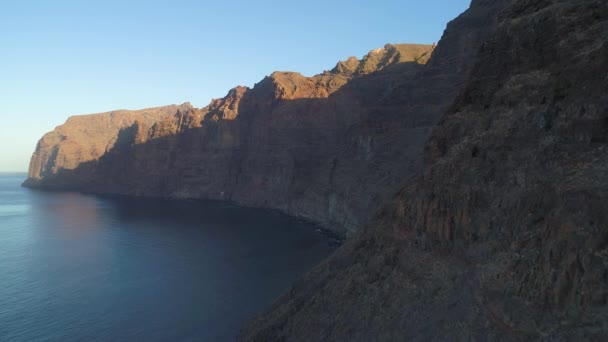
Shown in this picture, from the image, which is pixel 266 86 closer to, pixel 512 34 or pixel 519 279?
pixel 512 34

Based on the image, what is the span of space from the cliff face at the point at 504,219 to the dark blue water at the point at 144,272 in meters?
Result: 20.3

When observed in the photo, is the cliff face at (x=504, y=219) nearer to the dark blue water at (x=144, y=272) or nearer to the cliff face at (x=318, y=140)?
the dark blue water at (x=144, y=272)

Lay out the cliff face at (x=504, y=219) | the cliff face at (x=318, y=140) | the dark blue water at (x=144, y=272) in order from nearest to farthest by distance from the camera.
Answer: the cliff face at (x=504, y=219)
the dark blue water at (x=144, y=272)
the cliff face at (x=318, y=140)

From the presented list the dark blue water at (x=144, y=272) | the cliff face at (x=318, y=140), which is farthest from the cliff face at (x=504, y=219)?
the cliff face at (x=318, y=140)

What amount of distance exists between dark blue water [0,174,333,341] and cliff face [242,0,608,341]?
66.6ft

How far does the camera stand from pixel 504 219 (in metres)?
24.7

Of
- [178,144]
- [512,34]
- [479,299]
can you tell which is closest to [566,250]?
[479,299]

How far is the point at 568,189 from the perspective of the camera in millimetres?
21188

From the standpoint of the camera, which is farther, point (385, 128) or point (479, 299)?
point (385, 128)

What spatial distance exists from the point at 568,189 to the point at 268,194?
138m

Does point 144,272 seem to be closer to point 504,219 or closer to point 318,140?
point 504,219

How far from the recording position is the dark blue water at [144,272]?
51250 millimetres

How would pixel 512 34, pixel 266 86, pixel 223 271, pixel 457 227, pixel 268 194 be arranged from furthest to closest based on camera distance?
pixel 266 86 → pixel 268 194 → pixel 223 271 → pixel 512 34 → pixel 457 227

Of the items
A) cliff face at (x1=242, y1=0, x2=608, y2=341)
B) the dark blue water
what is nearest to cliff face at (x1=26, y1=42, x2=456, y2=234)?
the dark blue water
